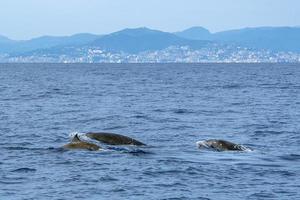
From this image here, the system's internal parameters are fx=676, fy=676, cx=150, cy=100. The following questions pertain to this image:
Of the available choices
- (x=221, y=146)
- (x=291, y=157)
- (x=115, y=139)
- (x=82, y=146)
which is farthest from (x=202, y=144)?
(x=82, y=146)

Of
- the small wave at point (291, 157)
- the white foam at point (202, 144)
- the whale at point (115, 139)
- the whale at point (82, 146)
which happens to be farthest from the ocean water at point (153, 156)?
the whale at point (115, 139)

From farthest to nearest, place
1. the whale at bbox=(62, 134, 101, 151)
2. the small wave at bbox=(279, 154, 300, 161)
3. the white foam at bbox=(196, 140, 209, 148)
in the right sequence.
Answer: the white foam at bbox=(196, 140, 209, 148)
the whale at bbox=(62, 134, 101, 151)
the small wave at bbox=(279, 154, 300, 161)

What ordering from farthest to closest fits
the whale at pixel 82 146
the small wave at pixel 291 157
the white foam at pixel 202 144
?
1. the white foam at pixel 202 144
2. the whale at pixel 82 146
3. the small wave at pixel 291 157

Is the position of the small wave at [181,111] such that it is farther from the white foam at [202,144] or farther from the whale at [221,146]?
the whale at [221,146]

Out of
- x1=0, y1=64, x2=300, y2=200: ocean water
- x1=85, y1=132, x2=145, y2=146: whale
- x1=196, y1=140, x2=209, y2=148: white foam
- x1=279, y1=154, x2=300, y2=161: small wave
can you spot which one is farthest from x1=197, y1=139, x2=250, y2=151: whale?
x1=85, y1=132, x2=145, y2=146: whale

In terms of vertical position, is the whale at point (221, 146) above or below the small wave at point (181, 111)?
above

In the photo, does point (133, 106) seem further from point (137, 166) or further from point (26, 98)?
point (137, 166)

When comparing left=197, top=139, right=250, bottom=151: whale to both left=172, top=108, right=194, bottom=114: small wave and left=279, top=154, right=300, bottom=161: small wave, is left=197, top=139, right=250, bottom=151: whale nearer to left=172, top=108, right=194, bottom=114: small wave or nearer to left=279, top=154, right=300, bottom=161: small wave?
left=279, top=154, right=300, bottom=161: small wave

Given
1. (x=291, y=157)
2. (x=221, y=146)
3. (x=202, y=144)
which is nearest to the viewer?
(x=291, y=157)

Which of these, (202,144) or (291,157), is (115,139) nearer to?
(202,144)

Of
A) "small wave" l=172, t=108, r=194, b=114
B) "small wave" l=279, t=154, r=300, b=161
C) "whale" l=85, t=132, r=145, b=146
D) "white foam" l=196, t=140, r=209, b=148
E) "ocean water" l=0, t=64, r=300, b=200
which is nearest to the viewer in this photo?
"ocean water" l=0, t=64, r=300, b=200

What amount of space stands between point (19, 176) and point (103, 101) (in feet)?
134

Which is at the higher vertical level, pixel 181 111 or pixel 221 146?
pixel 221 146

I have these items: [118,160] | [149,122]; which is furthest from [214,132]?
[118,160]
